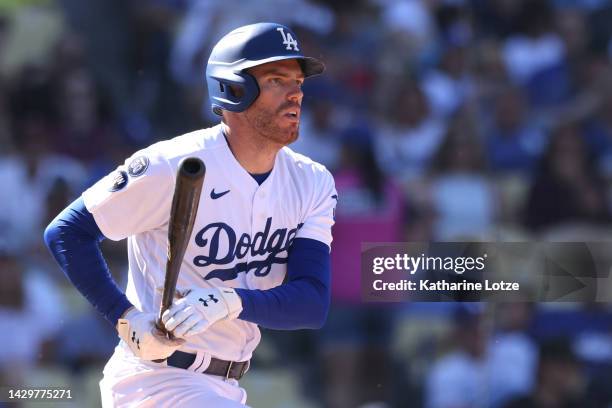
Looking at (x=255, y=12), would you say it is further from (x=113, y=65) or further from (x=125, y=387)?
Result: (x=125, y=387)

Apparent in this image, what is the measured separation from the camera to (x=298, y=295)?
2805 mm

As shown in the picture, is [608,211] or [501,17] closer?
[608,211]

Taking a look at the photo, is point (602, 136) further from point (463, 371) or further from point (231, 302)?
point (231, 302)

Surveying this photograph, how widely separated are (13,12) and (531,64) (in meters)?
2.79

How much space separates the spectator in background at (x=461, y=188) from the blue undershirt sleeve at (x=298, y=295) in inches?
89.3

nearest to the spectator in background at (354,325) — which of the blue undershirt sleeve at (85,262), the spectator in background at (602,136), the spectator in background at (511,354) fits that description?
the spectator in background at (511,354)

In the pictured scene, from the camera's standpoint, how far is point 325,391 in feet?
16.9

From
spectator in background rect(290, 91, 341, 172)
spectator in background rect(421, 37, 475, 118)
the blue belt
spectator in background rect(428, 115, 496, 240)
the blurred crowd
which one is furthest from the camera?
spectator in background rect(421, 37, 475, 118)

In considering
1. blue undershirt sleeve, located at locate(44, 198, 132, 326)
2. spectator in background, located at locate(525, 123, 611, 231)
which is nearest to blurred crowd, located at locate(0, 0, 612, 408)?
spectator in background, located at locate(525, 123, 611, 231)

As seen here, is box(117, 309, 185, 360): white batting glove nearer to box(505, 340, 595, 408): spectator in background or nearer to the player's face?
the player's face

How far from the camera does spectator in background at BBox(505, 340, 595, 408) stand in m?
5.24

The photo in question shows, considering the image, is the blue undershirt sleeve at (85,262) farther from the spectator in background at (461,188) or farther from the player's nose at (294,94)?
the spectator in background at (461,188)

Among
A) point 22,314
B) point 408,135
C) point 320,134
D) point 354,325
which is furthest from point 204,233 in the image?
point 408,135

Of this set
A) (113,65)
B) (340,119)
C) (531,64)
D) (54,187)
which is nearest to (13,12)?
(113,65)
